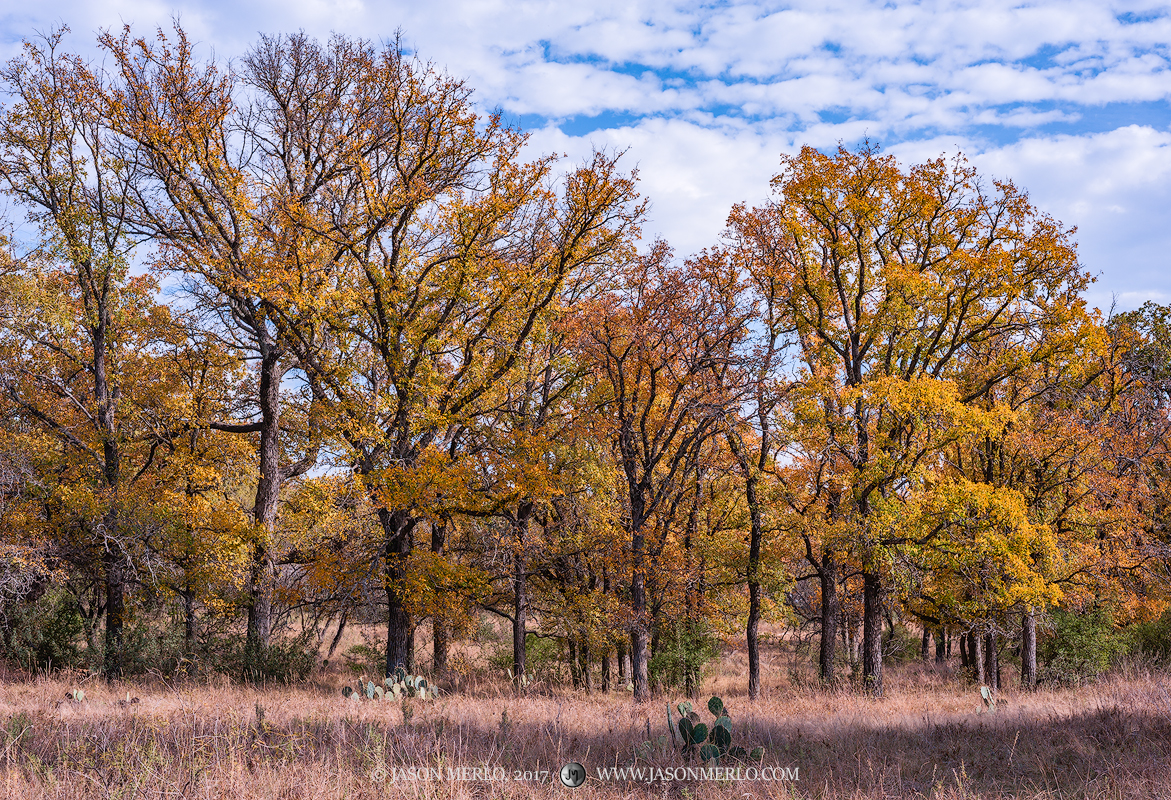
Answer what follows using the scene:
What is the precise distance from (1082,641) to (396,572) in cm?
2038

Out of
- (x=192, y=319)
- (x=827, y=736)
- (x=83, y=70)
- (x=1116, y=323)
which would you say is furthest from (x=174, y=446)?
(x=1116, y=323)

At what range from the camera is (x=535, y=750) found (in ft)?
23.4

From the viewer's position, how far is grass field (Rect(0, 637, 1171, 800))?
5.56 m

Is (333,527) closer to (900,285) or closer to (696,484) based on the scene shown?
(696,484)

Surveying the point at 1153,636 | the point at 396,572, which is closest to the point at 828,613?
the point at 396,572

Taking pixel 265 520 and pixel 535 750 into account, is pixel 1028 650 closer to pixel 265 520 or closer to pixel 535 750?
pixel 535 750

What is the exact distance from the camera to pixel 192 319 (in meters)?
17.5

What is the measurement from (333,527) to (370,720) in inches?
320

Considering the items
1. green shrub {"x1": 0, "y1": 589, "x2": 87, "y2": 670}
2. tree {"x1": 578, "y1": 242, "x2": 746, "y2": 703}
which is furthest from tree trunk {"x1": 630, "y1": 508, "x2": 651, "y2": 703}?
green shrub {"x1": 0, "y1": 589, "x2": 87, "y2": 670}

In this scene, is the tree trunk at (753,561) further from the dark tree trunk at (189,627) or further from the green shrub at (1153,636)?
the dark tree trunk at (189,627)

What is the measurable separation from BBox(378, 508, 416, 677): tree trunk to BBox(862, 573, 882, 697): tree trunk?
10.8 m

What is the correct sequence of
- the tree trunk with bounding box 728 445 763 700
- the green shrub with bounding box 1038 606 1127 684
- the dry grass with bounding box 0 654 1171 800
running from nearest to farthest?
the dry grass with bounding box 0 654 1171 800, the tree trunk with bounding box 728 445 763 700, the green shrub with bounding box 1038 606 1127 684

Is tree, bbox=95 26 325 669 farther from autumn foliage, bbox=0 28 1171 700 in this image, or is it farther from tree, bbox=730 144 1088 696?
tree, bbox=730 144 1088 696

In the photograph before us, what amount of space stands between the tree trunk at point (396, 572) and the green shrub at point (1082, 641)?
18.5 metres
